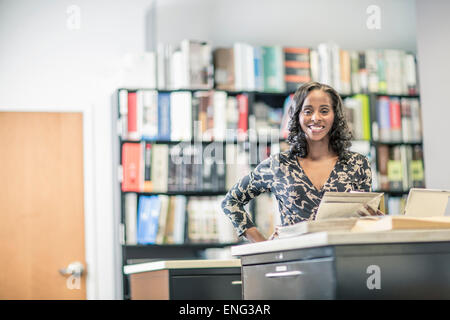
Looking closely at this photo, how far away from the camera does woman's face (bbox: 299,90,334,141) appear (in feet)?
8.91

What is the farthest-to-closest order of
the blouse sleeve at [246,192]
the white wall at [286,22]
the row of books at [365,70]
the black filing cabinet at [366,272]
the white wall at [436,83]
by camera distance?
1. the white wall at [286,22]
2. the row of books at [365,70]
3. the white wall at [436,83]
4. the blouse sleeve at [246,192]
5. the black filing cabinet at [366,272]

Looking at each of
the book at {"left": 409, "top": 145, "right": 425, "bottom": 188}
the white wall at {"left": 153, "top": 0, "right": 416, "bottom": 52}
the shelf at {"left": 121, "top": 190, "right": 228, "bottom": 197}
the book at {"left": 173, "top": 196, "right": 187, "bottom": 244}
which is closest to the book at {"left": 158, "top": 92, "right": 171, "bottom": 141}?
the shelf at {"left": 121, "top": 190, "right": 228, "bottom": 197}

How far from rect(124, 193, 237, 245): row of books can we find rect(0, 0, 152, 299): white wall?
292mm

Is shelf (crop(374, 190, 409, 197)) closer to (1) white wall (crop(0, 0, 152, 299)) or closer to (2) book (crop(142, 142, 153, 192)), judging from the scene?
(2) book (crop(142, 142, 153, 192))

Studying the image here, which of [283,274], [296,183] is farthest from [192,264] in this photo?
[283,274]

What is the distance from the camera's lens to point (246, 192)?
2932mm

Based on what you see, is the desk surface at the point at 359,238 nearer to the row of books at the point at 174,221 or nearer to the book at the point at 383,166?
the row of books at the point at 174,221

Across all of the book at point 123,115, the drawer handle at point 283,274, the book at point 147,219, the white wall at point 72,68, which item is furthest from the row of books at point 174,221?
the drawer handle at point 283,274

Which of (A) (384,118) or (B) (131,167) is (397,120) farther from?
(B) (131,167)

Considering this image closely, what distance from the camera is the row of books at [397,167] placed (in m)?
5.04

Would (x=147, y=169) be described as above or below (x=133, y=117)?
below

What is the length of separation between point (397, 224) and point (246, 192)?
1085 mm
